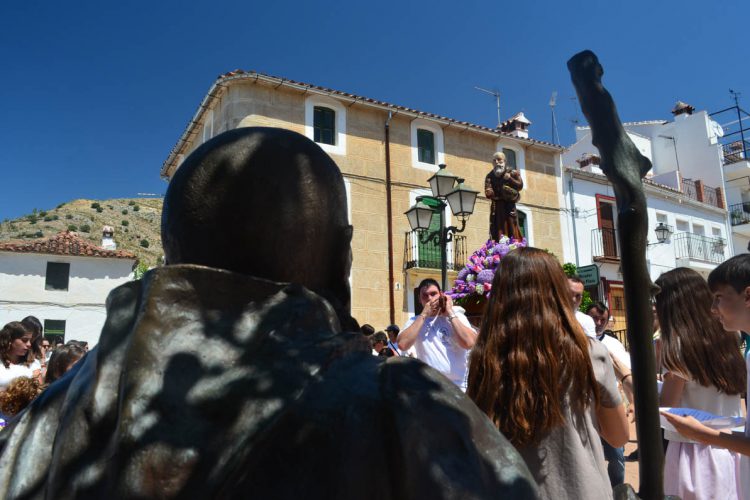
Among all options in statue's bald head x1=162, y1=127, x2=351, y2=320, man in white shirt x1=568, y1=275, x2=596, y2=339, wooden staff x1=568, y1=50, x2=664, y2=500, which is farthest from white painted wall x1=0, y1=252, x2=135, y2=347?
wooden staff x1=568, y1=50, x2=664, y2=500

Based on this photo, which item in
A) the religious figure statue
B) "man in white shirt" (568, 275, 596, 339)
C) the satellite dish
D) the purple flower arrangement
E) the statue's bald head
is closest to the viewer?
the statue's bald head

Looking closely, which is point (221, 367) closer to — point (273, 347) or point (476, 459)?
point (273, 347)

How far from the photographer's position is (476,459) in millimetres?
679

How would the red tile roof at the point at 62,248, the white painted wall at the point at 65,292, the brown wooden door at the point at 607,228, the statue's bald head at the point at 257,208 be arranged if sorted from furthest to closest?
the red tile roof at the point at 62,248 < the white painted wall at the point at 65,292 < the brown wooden door at the point at 607,228 < the statue's bald head at the point at 257,208

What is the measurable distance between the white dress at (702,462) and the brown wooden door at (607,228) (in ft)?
62.4

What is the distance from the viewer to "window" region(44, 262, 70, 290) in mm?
22688

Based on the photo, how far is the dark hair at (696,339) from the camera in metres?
2.76

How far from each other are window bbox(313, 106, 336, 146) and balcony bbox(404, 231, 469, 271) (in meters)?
3.55

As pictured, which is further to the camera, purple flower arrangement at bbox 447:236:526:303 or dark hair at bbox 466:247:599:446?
purple flower arrangement at bbox 447:236:526:303

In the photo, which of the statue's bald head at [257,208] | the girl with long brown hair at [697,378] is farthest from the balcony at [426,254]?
the statue's bald head at [257,208]

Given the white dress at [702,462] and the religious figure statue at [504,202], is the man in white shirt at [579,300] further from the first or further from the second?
the religious figure statue at [504,202]

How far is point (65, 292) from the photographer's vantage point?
74.4 feet

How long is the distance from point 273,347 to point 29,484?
0.41 m

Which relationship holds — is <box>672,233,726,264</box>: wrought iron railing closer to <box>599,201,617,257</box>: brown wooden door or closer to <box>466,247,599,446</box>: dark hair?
<box>599,201,617,257</box>: brown wooden door
